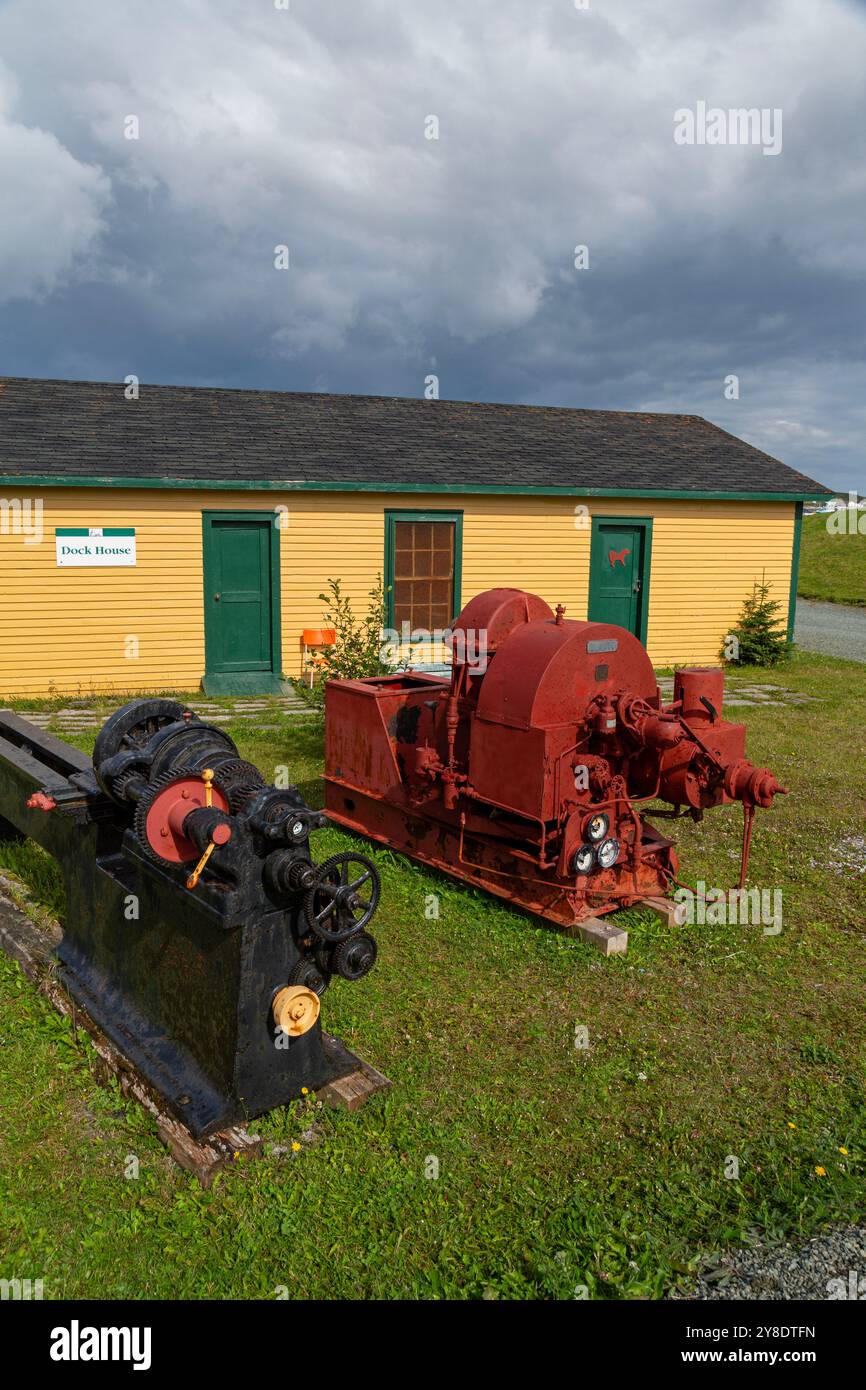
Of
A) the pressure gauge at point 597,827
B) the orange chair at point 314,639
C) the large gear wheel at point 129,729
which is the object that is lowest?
the pressure gauge at point 597,827

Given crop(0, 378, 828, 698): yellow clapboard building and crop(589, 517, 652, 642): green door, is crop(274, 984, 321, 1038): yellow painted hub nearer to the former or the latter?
crop(0, 378, 828, 698): yellow clapboard building

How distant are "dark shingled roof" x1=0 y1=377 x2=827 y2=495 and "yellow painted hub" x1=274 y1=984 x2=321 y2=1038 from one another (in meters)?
9.27

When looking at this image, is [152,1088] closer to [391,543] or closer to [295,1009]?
[295,1009]

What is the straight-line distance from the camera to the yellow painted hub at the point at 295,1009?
11.0 ft

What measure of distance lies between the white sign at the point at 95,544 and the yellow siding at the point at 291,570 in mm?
86

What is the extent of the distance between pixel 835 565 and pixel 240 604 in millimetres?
24194

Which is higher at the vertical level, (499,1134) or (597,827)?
(597,827)

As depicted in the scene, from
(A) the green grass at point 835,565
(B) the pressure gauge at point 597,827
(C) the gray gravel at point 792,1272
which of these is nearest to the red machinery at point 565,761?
(B) the pressure gauge at point 597,827

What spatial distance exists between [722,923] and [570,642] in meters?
1.95

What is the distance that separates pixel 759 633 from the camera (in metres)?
15.1

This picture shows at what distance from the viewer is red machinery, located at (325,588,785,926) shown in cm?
484

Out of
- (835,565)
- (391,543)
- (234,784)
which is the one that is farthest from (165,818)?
(835,565)

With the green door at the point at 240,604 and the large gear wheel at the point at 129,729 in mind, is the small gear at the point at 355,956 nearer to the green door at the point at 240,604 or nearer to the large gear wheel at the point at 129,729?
the large gear wheel at the point at 129,729
